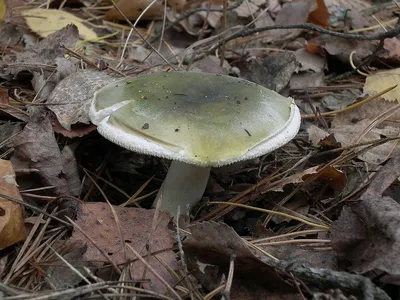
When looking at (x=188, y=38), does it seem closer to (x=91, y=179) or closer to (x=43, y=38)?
(x=43, y=38)

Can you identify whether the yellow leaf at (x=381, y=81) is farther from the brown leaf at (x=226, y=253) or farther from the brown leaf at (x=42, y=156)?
the brown leaf at (x=42, y=156)

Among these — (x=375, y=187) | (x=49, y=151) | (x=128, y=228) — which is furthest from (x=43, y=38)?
(x=375, y=187)

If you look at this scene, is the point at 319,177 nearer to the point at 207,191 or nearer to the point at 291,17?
the point at 207,191

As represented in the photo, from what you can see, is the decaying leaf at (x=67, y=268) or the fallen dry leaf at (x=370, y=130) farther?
the fallen dry leaf at (x=370, y=130)

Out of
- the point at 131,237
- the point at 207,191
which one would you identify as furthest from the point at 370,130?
the point at 131,237

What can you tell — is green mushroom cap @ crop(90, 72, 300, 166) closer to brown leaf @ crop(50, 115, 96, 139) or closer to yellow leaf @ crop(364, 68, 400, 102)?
brown leaf @ crop(50, 115, 96, 139)

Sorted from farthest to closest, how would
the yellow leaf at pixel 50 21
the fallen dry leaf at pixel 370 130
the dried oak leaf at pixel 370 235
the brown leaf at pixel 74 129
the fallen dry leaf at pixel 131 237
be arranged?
the yellow leaf at pixel 50 21 → the fallen dry leaf at pixel 370 130 → the brown leaf at pixel 74 129 → the fallen dry leaf at pixel 131 237 → the dried oak leaf at pixel 370 235

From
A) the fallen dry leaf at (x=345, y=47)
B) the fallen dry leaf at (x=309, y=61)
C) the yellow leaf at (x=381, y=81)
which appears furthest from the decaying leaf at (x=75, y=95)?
the fallen dry leaf at (x=345, y=47)
